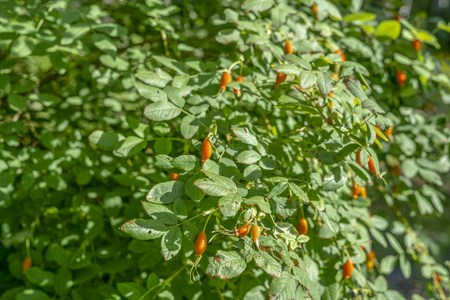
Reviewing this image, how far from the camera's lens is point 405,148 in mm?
1562

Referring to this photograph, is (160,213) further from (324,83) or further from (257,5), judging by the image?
(257,5)

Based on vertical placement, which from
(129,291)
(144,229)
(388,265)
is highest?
(144,229)

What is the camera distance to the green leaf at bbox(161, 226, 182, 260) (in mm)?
795

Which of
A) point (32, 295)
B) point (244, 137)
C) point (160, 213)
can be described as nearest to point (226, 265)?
point (160, 213)

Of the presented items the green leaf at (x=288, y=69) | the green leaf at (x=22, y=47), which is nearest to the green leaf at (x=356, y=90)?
the green leaf at (x=288, y=69)

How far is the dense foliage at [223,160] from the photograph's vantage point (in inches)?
33.6

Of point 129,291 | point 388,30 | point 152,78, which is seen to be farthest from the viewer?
point 388,30

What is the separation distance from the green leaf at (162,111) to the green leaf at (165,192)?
0.64 feet

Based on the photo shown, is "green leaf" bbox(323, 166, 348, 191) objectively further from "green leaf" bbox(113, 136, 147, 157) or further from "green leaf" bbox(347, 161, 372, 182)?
"green leaf" bbox(113, 136, 147, 157)

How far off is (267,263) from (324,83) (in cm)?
44

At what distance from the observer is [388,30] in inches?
59.7

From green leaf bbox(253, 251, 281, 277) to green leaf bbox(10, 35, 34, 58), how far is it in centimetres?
89

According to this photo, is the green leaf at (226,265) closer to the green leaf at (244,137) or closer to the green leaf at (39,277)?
the green leaf at (244,137)

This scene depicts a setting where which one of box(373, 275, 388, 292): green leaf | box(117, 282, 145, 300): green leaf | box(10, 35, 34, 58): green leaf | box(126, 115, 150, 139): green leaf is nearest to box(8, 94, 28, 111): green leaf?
box(10, 35, 34, 58): green leaf
